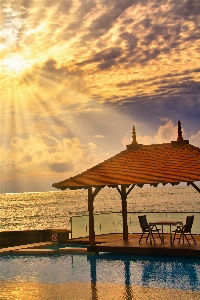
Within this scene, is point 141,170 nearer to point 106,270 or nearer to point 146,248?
point 146,248

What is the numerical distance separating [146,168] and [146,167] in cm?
13

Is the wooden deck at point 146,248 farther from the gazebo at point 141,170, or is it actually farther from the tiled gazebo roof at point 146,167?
the tiled gazebo roof at point 146,167

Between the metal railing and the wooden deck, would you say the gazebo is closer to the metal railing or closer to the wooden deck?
the wooden deck

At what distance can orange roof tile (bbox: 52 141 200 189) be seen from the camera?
54.9 ft

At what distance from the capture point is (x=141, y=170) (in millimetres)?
17906

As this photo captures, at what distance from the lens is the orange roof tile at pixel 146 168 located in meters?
16.7

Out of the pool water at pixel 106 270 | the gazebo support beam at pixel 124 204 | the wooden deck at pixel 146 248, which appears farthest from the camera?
the gazebo support beam at pixel 124 204

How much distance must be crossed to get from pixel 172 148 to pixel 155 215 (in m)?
3.27

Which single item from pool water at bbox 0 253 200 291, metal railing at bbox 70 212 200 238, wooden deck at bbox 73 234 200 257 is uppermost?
metal railing at bbox 70 212 200 238

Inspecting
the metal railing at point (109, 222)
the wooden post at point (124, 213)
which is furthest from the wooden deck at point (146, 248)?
the metal railing at point (109, 222)

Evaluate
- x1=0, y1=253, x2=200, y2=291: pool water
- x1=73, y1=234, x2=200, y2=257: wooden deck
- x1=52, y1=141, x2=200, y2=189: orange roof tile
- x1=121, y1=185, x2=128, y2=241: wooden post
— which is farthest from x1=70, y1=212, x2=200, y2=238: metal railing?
x1=0, y1=253, x2=200, y2=291: pool water

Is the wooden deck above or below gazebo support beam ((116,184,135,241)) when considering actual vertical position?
below

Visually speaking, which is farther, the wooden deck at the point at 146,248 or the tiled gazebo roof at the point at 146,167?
the tiled gazebo roof at the point at 146,167

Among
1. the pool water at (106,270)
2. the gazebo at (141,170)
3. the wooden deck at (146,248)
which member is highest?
the gazebo at (141,170)
